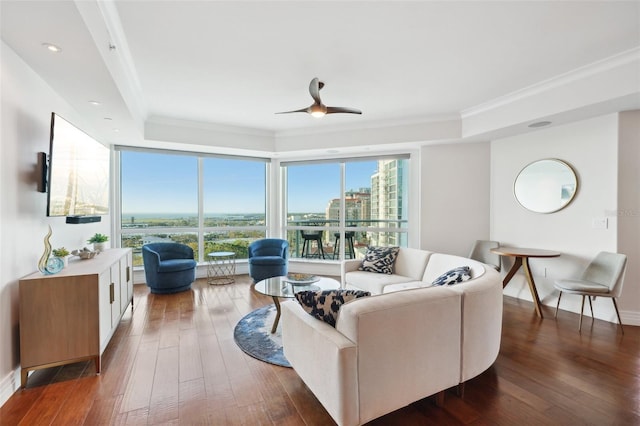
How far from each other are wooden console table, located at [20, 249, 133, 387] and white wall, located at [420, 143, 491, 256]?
4.39m

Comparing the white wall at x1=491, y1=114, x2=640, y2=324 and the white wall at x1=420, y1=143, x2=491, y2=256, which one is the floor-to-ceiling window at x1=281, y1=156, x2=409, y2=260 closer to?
the white wall at x1=420, y1=143, x2=491, y2=256

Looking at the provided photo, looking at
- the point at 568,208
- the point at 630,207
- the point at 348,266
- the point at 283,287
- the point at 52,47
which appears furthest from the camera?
the point at 348,266

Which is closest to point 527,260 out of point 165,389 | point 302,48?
point 302,48

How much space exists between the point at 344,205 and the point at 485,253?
2506mm

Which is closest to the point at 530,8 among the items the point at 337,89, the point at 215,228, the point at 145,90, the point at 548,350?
the point at 337,89

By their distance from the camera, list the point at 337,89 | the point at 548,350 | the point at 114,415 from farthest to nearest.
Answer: the point at 337,89 → the point at 548,350 → the point at 114,415

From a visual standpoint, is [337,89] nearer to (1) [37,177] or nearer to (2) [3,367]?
(1) [37,177]

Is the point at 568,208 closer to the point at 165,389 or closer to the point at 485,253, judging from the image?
the point at 485,253

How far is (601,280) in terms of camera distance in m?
3.27

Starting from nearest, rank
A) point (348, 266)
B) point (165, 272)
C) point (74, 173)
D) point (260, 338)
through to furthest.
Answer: point (74, 173) < point (260, 338) < point (348, 266) < point (165, 272)

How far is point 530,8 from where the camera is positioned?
83.8 inches

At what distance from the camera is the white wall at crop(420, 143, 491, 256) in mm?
4773

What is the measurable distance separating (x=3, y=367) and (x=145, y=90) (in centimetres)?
292

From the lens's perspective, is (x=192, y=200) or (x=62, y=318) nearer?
(x=62, y=318)
